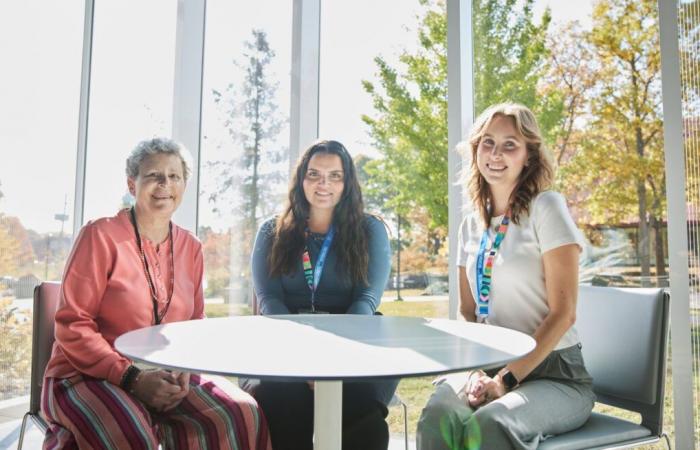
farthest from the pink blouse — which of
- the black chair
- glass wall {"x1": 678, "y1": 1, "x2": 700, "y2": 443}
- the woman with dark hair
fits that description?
glass wall {"x1": 678, "y1": 1, "x2": 700, "y2": 443}

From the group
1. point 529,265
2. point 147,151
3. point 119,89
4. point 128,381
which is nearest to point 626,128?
point 529,265

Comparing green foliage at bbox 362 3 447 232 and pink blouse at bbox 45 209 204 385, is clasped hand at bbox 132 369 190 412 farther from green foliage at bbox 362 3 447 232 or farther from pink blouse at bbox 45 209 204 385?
green foliage at bbox 362 3 447 232

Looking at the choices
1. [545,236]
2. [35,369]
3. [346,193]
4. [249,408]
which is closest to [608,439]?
[545,236]

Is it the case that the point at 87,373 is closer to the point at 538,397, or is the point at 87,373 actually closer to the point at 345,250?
the point at 345,250

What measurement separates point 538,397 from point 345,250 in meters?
0.97

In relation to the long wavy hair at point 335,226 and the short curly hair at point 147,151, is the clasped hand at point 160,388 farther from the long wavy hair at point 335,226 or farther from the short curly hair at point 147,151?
the short curly hair at point 147,151

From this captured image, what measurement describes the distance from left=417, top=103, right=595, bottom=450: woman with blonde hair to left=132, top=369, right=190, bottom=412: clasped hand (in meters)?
0.74

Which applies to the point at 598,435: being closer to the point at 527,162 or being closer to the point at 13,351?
the point at 527,162

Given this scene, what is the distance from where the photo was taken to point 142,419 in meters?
1.54

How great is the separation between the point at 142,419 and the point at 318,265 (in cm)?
92

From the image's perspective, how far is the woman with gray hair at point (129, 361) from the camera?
1542 millimetres

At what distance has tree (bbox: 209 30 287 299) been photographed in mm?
3539

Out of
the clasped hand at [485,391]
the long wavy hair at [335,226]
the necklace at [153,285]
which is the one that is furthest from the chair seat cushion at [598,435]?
the necklace at [153,285]

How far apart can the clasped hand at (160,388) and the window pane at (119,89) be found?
7.18ft
